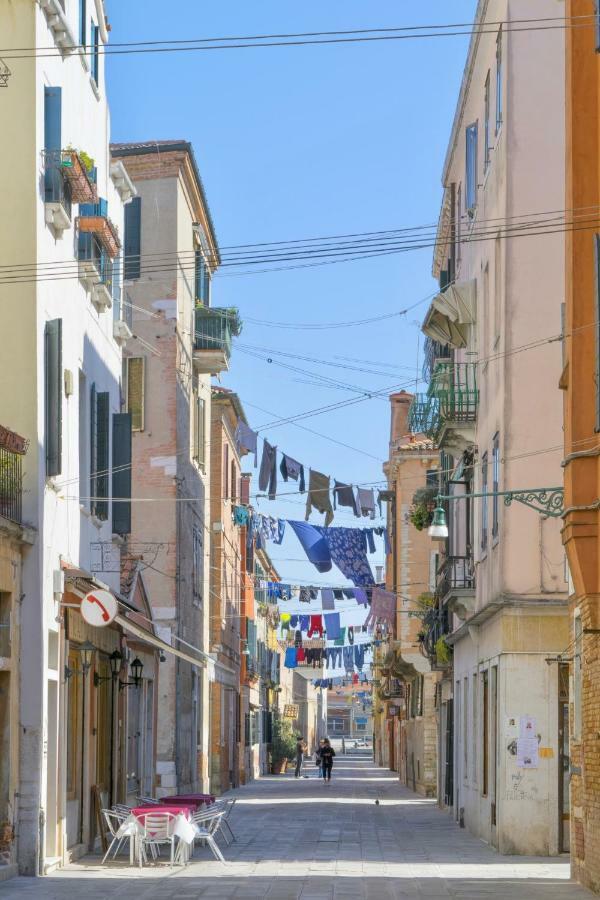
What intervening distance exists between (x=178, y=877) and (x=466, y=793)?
12299 millimetres

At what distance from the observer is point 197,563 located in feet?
138

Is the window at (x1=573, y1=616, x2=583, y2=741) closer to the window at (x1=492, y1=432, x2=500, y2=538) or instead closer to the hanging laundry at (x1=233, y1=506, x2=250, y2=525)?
the window at (x1=492, y1=432, x2=500, y2=538)

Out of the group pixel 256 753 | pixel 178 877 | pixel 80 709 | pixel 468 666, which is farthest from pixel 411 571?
pixel 178 877

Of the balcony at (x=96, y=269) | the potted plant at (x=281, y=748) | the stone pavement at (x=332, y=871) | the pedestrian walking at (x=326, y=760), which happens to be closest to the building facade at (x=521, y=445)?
the stone pavement at (x=332, y=871)

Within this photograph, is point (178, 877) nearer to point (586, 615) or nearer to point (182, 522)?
point (586, 615)

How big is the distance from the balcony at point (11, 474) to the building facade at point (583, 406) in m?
6.46

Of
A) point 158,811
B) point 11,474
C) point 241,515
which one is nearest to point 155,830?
point 158,811

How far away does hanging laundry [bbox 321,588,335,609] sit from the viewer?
5092 centimetres

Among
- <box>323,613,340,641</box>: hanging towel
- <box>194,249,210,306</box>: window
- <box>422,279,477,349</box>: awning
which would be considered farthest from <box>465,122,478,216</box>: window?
<box>323,613,340,641</box>: hanging towel

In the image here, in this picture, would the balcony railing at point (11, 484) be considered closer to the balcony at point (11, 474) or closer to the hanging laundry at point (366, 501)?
the balcony at point (11, 474)

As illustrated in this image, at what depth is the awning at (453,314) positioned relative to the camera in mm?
30734

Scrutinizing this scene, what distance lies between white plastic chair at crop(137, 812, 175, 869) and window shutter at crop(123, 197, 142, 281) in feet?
55.2

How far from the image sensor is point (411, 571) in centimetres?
5569

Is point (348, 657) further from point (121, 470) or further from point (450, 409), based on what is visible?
point (121, 470)
